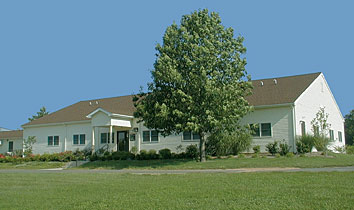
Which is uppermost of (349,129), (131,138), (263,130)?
(349,129)

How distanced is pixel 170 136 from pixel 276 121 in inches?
335

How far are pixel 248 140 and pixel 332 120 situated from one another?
36.0 ft

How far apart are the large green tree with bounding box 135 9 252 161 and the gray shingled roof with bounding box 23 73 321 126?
4240mm

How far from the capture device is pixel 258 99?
27.1 metres

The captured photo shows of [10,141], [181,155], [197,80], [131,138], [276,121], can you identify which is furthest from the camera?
[10,141]

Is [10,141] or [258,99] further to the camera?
[10,141]

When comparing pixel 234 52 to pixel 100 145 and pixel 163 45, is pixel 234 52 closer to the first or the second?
pixel 163 45

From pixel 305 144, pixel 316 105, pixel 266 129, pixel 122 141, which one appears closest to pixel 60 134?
pixel 122 141

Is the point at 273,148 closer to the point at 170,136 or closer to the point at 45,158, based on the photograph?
the point at 170,136

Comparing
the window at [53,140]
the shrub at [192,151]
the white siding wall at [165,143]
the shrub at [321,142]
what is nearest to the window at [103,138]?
the white siding wall at [165,143]

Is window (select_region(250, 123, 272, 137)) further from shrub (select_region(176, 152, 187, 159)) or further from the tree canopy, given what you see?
the tree canopy

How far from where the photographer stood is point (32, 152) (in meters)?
36.8

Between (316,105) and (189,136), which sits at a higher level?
(316,105)

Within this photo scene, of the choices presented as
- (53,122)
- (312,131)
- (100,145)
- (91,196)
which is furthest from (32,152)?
(91,196)
